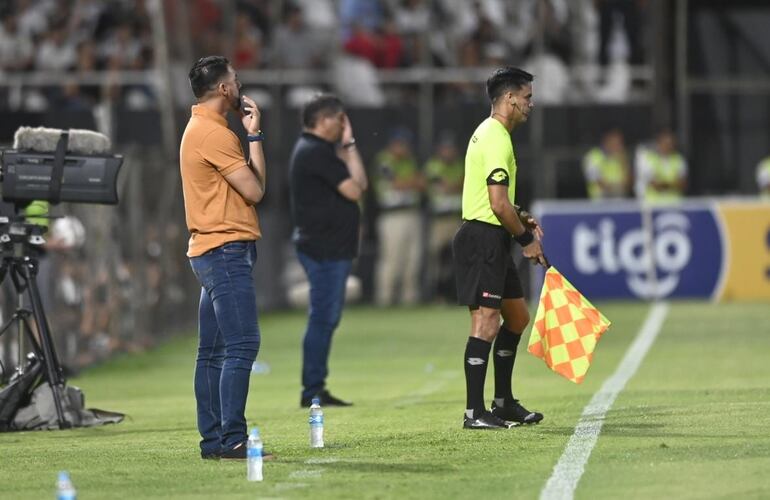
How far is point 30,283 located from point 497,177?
345cm

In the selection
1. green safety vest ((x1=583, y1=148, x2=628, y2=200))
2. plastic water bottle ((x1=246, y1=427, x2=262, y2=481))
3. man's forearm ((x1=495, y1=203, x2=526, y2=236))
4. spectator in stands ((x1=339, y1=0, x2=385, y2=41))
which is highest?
spectator in stands ((x1=339, y1=0, x2=385, y2=41))

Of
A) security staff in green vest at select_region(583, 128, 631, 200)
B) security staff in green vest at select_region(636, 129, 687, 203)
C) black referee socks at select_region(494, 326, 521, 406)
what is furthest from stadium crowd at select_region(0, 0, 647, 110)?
black referee socks at select_region(494, 326, 521, 406)

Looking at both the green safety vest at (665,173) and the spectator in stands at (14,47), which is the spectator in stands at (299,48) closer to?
the spectator in stands at (14,47)

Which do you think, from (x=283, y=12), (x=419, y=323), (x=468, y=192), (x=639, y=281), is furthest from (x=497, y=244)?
(x=283, y=12)

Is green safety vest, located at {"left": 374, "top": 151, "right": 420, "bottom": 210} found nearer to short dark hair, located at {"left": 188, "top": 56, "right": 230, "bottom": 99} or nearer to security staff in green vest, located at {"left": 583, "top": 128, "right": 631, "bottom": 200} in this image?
security staff in green vest, located at {"left": 583, "top": 128, "right": 631, "bottom": 200}

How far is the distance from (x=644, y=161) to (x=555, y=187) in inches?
78.1

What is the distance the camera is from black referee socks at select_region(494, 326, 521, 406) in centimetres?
1150

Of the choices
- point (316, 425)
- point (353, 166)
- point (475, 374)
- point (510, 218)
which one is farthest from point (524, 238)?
point (353, 166)

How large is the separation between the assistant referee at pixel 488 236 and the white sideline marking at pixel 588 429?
58 centimetres

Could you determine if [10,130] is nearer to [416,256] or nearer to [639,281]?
[416,256]

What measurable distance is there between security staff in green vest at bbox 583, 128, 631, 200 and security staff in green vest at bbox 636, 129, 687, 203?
354 mm

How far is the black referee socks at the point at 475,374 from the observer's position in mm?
11062

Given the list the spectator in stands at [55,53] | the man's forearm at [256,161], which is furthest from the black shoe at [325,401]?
the spectator in stands at [55,53]

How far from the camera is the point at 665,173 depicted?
2645 cm
